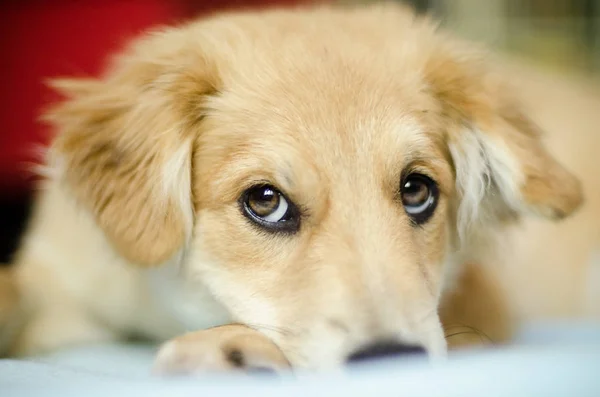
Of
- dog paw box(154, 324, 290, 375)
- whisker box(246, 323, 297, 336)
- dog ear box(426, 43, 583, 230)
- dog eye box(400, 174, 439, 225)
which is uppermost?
dog ear box(426, 43, 583, 230)

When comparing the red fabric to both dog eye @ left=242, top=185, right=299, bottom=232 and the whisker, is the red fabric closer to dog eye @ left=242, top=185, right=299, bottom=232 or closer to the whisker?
dog eye @ left=242, top=185, right=299, bottom=232

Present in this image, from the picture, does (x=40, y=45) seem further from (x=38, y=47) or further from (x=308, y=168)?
(x=308, y=168)

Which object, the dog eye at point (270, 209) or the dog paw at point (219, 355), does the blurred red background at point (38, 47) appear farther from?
the dog paw at point (219, 355)

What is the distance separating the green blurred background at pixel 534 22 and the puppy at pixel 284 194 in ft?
10.6

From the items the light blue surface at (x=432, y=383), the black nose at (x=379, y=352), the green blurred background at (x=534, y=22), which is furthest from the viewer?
the green blurred background at (x=534, y=22)

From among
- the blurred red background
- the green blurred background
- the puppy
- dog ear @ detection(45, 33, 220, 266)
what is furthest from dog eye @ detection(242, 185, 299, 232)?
the green blurred background

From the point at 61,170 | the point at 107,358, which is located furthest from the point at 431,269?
the point at 61,170

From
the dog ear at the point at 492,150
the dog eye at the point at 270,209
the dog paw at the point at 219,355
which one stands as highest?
the dog ear at the point at 492,150

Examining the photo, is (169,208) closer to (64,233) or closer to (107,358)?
(107,358)

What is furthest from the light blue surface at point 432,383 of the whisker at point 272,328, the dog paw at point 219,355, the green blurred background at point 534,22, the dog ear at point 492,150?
the green blurred background at point 534,22

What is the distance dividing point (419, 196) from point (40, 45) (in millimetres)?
1904

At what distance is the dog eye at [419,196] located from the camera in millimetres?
1317

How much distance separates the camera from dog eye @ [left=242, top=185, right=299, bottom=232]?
126 centimetres

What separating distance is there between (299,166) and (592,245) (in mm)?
1438
